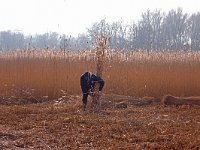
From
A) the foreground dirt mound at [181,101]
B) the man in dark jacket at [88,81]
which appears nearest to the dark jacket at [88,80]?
the man in dark jacket at [88,81]

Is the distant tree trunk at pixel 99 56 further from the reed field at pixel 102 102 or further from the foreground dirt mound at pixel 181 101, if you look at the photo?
the foreground dirt mound at pixel 181 101

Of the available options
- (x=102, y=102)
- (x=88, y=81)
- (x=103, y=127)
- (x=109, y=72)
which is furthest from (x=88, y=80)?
(x=109, y=72)

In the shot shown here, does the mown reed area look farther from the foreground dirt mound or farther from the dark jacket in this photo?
the dark jacket

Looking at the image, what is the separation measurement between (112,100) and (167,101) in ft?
4.11

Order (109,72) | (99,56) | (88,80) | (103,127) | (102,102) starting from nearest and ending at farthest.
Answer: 1. (103,127)
2. (88,80)
3. (99,56)
4. (102,102)
5. (109,72)

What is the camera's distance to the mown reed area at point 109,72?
9766 mm

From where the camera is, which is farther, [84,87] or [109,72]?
[109,72]

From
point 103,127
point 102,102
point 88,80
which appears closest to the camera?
point 103,127

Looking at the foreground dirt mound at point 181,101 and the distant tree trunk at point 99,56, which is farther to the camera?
the foreground dirt mound at point 181,101

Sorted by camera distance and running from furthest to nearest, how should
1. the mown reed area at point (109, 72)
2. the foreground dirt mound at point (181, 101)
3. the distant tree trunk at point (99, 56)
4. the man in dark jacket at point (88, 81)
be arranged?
the mown reed area at point (109, 72) < the foreground dirt mound at point (181, 101) < the distant tree trunk at point (99, 56) < the man in dark jacket at point (88, 81)

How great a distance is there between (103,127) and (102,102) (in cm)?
259

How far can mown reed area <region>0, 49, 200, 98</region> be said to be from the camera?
32.0 feet

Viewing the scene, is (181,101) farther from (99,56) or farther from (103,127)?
(103,127)

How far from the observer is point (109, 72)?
32.8 ft
